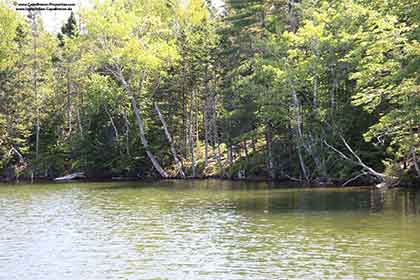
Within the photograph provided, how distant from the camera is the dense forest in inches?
1328

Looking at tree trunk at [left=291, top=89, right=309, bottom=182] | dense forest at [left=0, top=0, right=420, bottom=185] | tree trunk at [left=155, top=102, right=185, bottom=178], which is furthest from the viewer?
tree trunk at [left=155, top=102, right=185, bottom=178]

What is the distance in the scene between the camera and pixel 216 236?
62.8 feet

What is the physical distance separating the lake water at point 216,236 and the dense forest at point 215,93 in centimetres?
548

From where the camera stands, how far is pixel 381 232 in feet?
62.3

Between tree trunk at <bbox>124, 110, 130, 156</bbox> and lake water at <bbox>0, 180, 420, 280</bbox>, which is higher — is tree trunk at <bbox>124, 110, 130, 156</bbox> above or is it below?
above

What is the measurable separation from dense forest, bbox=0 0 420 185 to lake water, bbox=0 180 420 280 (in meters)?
5.48

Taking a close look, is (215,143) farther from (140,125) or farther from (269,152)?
(269,152)

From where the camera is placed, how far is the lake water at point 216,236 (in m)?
14.5

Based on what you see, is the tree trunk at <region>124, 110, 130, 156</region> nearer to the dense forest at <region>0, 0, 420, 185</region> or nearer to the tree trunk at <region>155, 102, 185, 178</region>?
the dense forest at <region>0, 0, 420, 185</region>

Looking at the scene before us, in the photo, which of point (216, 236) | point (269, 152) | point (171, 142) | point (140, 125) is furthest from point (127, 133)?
point (216, 236)

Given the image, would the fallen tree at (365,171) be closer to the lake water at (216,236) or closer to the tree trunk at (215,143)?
the lake water at (216,236)

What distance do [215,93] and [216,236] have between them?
1120 inches

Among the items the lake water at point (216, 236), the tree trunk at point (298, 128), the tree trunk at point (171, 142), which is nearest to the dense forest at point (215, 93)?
the tree trunk at point (298, 128)

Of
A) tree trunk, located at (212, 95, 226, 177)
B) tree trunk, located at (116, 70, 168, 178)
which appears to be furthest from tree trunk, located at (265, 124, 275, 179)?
tree trunk, located at (116, 70, 168, 178)
